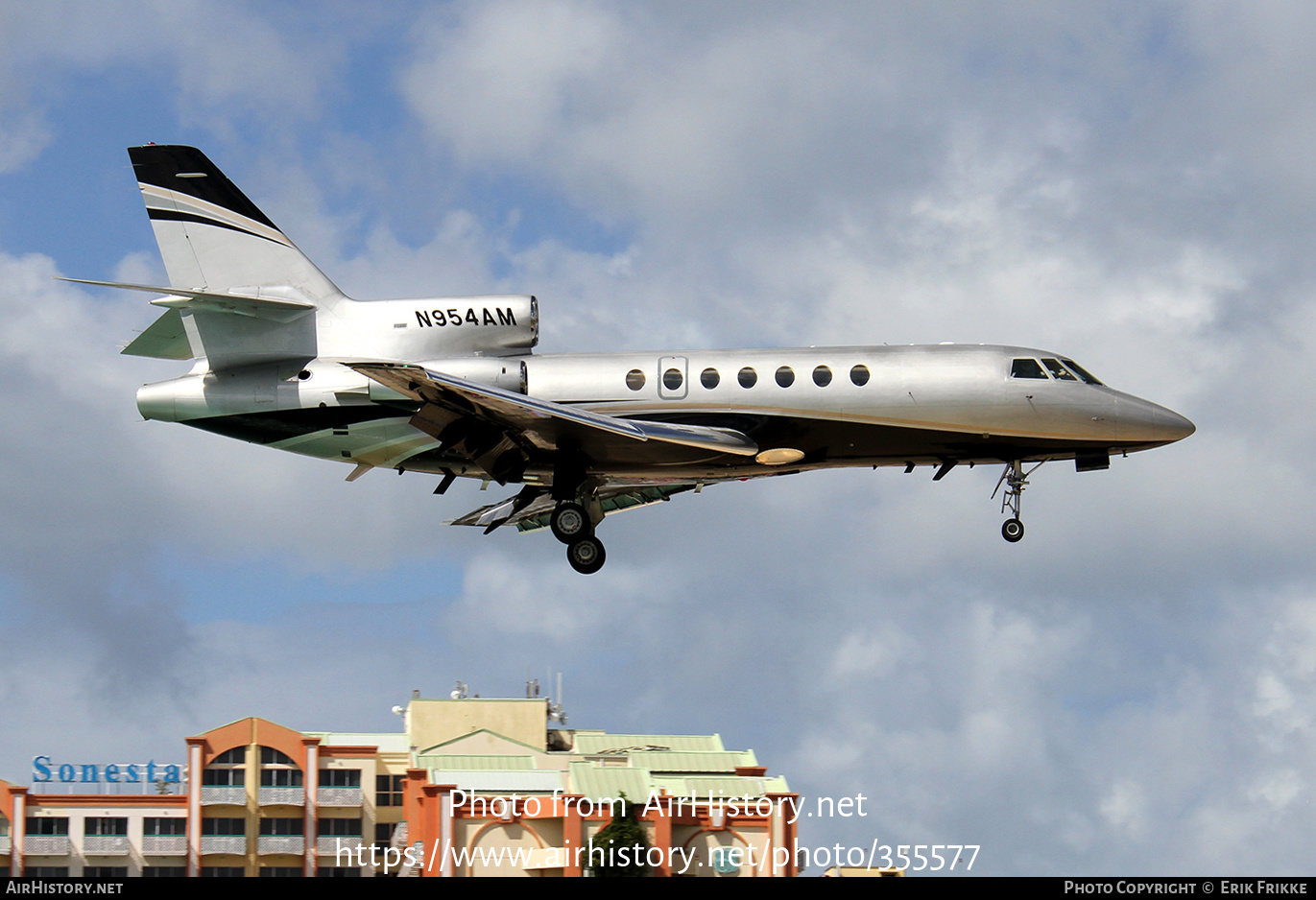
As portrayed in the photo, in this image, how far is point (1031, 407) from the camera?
1112 inches

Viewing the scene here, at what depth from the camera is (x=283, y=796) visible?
184ft

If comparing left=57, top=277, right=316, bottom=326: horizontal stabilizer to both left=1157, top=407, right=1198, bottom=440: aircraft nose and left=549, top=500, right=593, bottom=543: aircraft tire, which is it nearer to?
left=549, top=500, right=593, bottom=543: aircraft tire

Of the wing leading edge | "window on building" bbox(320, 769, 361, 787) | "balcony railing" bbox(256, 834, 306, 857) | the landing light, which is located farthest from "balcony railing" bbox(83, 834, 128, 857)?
the landing light

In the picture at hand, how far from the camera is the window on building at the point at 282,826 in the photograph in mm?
55572

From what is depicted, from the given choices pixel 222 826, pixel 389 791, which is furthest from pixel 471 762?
pixel 222 826

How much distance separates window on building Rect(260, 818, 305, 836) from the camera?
55572 millimetres

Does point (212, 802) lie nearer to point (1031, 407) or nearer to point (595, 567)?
point (595, 567)

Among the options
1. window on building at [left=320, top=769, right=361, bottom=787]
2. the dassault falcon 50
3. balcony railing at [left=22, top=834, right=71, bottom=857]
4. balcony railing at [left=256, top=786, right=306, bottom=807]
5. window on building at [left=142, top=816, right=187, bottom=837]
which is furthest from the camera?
window on building at [left=320, top=769, right=361, bottom=787]

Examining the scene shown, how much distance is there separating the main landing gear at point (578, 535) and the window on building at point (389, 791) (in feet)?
101

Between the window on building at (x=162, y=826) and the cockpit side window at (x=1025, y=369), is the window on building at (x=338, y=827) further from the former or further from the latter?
the cockpit side window at (x=1025, y=369)

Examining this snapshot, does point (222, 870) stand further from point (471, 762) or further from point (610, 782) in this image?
point (610, 782)

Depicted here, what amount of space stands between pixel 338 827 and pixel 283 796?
2.21 metres

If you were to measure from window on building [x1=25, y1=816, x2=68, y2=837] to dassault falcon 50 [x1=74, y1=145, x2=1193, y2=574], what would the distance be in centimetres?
2975

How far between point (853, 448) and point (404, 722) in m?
39.4
